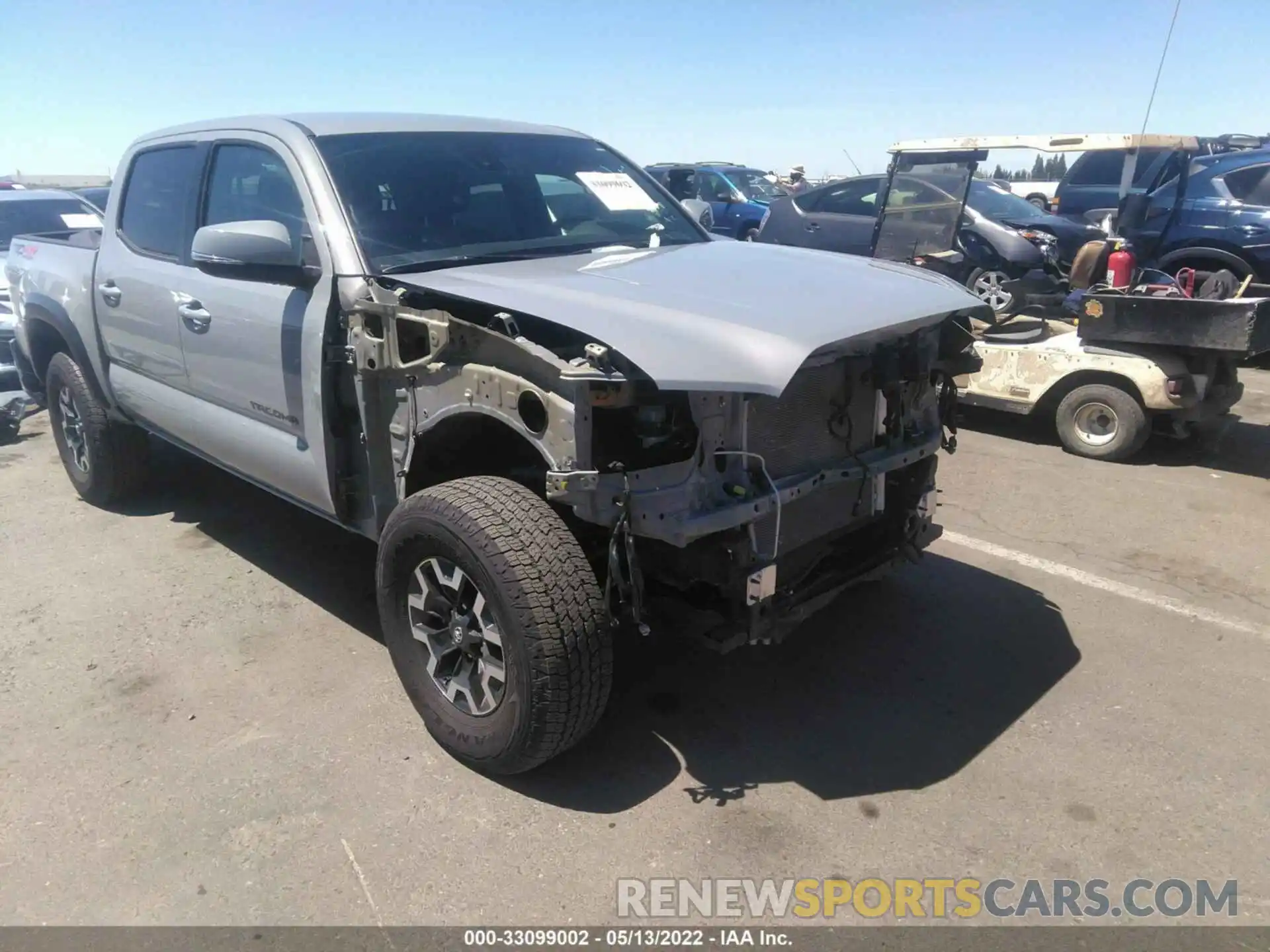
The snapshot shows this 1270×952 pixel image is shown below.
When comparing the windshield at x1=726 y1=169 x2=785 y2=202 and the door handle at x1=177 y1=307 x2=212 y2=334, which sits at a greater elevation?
the door handle at x1=177 y1=307 x2=212 y2=334

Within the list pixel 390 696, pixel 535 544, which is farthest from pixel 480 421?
pixel 390 696

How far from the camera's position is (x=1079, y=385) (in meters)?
6.37

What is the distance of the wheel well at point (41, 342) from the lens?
546 cm

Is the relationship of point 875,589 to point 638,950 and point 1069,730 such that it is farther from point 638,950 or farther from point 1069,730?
point 638,950

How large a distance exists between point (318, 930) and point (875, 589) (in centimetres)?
271

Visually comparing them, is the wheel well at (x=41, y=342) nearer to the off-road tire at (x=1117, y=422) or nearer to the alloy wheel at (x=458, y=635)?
the alloy wheel at (x=458, y=635)

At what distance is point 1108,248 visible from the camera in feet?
24.8

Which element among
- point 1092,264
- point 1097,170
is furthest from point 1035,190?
point 1092,264

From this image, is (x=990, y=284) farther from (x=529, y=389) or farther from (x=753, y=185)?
(x=529, y=389)

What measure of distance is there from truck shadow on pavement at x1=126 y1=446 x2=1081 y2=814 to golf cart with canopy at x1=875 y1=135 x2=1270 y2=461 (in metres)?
1.92

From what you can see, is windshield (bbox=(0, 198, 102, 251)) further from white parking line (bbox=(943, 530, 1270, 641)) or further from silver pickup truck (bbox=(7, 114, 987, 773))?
white parking line (bbox=(943, 530, 1270, 641))

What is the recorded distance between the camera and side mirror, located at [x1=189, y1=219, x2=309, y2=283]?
323 centimetres

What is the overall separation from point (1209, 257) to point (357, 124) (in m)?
9.16

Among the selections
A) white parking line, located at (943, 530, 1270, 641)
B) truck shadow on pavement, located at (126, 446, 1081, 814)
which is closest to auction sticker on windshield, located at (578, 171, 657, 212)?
truck shadow on pavement, located at (126, 446, 1081, 814)
